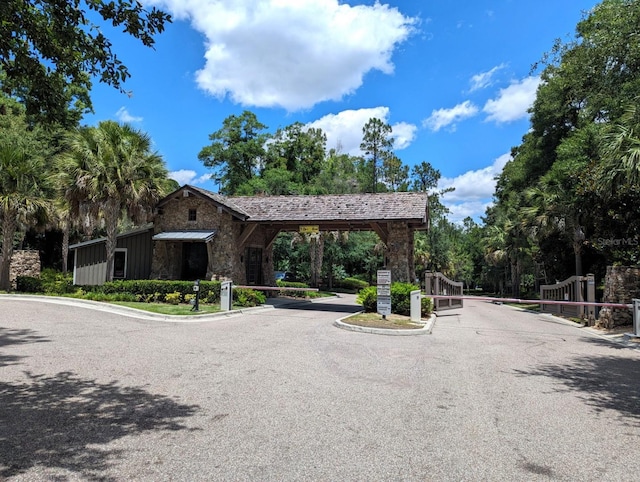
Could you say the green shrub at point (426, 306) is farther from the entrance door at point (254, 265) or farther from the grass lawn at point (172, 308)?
the entrance door at point (254, 265)

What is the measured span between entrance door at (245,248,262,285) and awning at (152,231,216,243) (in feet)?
9.32

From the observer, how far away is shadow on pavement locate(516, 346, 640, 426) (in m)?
5.85

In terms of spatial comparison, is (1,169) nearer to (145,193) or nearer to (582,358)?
(145,193)

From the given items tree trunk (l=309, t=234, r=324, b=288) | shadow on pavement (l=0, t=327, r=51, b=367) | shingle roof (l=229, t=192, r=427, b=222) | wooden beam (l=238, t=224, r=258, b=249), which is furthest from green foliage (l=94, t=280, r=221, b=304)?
tree trunk (l=309, t=234, r=324, b=288)

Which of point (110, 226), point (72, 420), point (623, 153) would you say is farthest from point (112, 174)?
point (623, 153)

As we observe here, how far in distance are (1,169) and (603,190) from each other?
2510cm

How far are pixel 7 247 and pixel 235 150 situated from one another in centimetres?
3574

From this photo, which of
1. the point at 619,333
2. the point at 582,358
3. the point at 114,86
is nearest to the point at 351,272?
the point at 619,333

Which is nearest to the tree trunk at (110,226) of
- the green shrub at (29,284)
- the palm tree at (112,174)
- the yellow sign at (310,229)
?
the palm tree at (112,174)

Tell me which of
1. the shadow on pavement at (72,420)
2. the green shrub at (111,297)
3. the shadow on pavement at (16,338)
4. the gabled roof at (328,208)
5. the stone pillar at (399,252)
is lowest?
the shadow on pavement at (72,420)

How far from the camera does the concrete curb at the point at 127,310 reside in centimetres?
1380

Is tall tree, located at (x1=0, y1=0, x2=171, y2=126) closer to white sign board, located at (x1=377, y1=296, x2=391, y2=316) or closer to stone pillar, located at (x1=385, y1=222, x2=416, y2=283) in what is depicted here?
white sign board, located at (x1=377, y1=296, x2=391, y2=316)

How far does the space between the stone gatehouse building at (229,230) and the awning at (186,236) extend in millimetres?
47

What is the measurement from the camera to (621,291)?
13758 millimetres
